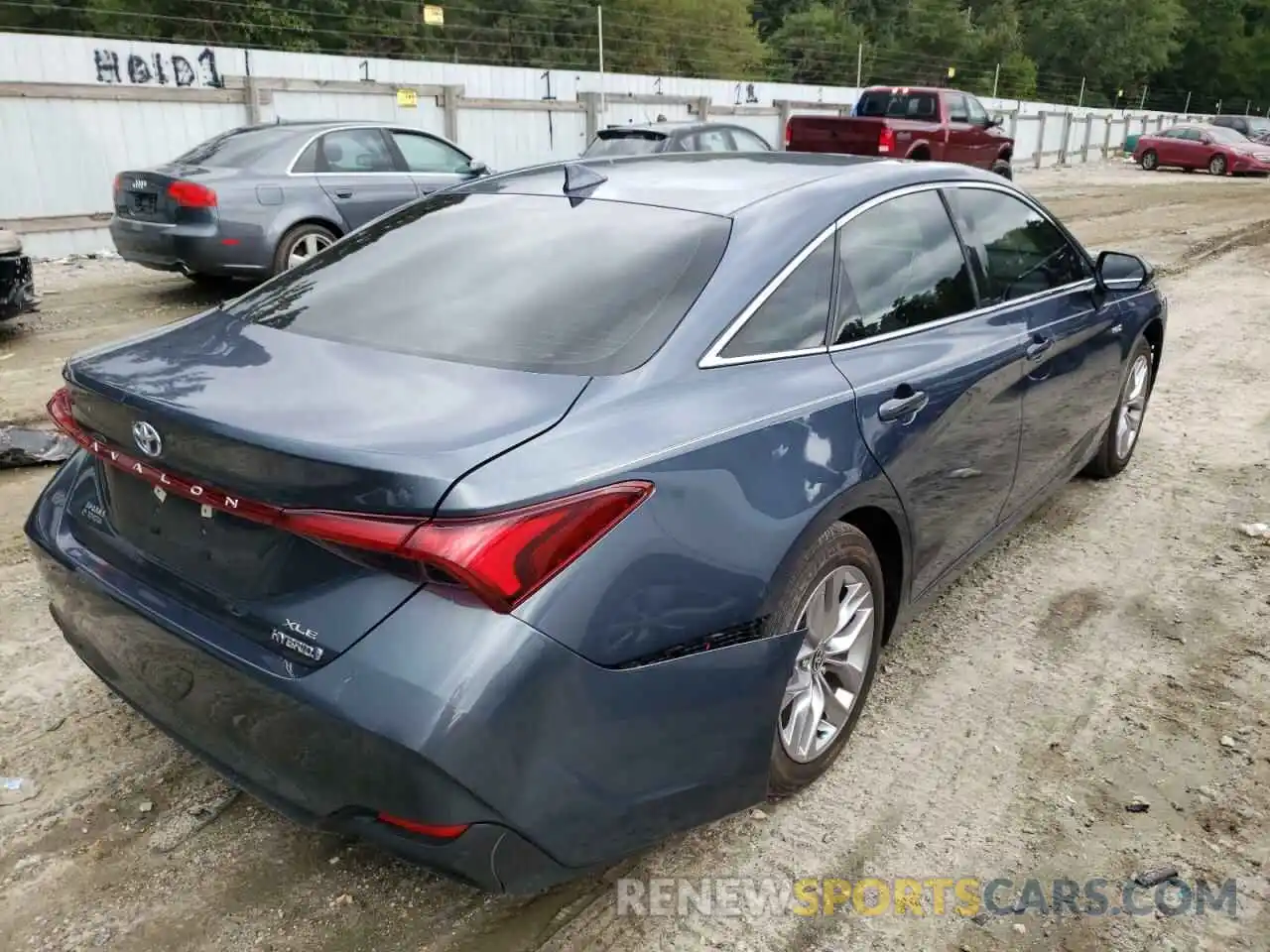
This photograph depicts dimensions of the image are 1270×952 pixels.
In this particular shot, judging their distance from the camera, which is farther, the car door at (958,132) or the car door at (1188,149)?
the car door at (1188,149)

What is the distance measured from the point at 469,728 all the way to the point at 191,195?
307 inches

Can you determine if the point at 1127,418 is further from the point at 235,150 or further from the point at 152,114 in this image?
the point at 152,114

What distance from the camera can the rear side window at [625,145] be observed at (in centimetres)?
1162

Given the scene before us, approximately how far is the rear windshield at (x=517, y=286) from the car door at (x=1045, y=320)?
1.39m

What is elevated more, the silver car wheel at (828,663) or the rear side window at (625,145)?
the rear side window at (625,145)

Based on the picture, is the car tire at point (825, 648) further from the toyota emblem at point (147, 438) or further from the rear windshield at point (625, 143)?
the rear windshield at point (625, 143)

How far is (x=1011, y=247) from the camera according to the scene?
3895 millimetres

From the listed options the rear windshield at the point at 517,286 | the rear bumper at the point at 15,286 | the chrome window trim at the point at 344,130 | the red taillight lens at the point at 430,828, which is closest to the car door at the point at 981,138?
the chrome window trim at the point at 344,130

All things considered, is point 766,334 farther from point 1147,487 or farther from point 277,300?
point 1147,487

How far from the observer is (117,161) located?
39.9 ft

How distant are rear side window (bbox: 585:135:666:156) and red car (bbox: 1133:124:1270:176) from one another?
25.1 meters

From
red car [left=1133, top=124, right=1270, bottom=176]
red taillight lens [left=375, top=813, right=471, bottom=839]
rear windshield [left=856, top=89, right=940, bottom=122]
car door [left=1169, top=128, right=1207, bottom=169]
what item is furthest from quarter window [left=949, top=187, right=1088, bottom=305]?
car door [left=1169, top=128, right=1207, bottom=169]

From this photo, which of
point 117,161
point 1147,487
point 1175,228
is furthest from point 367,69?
point 1147,487

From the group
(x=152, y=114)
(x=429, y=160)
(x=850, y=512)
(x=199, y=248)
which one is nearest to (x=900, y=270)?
(x=850, y=512)
